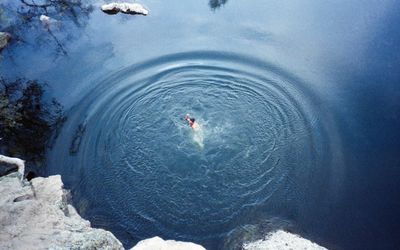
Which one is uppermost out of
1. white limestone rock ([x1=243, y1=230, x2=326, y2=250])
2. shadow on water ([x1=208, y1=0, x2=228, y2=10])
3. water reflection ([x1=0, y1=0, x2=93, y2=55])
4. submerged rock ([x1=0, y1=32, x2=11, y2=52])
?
shadow on water ([x1=208, y1=0, x2=228, y2=10])

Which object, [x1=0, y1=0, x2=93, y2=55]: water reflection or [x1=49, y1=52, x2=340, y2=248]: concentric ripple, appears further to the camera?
[x1=0, y1=0, x2=93, y2=55]: water reflection

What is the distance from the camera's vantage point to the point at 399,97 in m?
13.9

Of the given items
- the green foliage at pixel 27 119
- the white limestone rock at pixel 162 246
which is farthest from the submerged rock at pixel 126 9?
the white limestone rock at pixel 162 246

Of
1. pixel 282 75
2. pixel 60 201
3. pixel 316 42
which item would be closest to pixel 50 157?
pixel 60 201

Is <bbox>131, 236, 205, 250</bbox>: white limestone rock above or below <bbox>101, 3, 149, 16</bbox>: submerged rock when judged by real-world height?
below

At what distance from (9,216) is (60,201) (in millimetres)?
1452

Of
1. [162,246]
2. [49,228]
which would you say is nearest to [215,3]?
[162,246]

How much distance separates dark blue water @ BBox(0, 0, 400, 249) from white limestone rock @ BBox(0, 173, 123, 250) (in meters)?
2.00

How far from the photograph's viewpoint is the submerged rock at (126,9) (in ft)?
66.2

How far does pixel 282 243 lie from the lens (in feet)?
32.1

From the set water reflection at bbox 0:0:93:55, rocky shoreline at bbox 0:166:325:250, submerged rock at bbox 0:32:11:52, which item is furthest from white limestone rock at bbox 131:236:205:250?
submerged rock at bbox 0:32:11:52

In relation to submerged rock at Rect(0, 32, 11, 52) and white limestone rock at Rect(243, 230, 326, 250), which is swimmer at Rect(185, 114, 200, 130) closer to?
white limestone rock at Rect(243, 230, 326, 250)

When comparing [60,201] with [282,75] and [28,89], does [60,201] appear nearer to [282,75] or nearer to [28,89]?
[28,89]

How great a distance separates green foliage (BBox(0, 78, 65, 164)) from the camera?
44.3 feet
